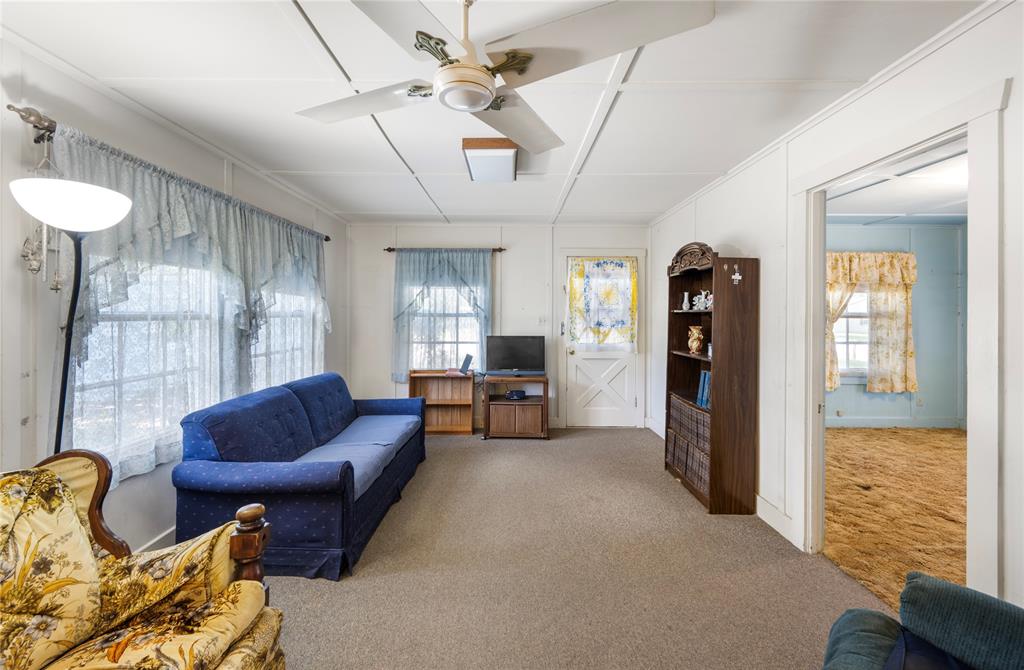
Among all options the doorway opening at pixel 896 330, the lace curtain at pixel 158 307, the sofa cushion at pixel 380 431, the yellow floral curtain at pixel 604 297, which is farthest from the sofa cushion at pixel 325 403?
the doorway opening at pixel 896 330

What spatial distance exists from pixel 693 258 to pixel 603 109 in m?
1.55

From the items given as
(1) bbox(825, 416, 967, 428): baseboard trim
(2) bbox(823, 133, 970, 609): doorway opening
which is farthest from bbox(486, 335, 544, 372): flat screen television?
(1) bbox(825, 416, 967, 428): baseboard trim

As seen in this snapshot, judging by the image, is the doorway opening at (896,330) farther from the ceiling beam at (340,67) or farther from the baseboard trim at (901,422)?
the ceiling beam at (340,67)

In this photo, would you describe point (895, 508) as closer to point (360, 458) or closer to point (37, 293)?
point (360, 458)

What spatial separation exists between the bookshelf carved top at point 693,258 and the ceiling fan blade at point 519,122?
1.68 meters

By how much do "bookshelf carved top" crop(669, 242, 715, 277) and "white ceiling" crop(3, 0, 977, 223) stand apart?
2.01 ft

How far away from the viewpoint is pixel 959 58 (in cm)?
156

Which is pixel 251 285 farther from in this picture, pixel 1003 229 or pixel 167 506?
pixel 1003 229

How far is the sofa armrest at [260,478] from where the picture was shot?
200cm

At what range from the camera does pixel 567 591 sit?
2006mm

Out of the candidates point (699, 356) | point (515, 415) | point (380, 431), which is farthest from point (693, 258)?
point (380, 431)

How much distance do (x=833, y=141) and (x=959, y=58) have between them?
0.60 meters

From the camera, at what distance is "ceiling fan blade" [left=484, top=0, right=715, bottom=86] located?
3.59 feet

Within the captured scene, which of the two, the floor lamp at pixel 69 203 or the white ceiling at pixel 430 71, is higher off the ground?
the white ceiling at pixel 430 71
